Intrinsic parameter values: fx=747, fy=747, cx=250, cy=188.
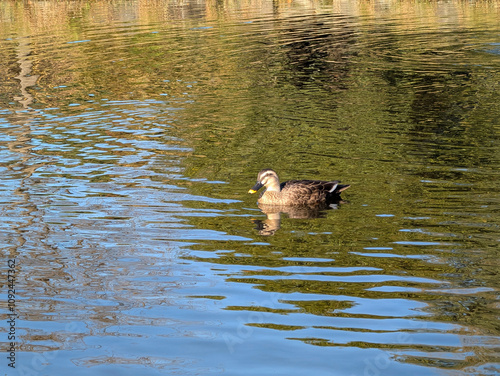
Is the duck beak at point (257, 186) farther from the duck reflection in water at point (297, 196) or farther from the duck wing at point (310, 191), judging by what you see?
the duck wing at point (310, 191)

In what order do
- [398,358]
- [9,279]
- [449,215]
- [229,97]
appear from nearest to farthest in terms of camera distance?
1. [398,358]
2. [9,279]
3. [449,215]
4. [229,97]

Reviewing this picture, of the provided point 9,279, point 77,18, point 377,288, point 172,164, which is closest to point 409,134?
point 172,164

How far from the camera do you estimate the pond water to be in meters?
6.61

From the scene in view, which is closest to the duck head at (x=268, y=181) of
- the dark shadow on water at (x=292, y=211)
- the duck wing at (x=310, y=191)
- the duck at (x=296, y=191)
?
the duck at (x=296, y=191)

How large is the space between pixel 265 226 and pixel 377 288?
271 cm

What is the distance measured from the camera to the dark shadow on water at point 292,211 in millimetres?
10339

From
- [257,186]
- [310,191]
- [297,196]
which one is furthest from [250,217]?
[310,191]

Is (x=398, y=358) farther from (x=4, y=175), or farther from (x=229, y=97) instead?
(x=229, y=97)

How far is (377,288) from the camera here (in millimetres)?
7742

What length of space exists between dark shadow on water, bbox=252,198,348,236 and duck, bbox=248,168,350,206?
6 cm

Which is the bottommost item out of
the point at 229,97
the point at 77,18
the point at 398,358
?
the point at 398,358

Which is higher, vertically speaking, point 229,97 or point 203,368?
point 229,97

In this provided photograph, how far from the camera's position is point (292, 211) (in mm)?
11055

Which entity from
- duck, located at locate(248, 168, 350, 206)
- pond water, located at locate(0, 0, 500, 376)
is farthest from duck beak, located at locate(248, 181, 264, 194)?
pond water, located at locate(0, 0, 500, 376)
